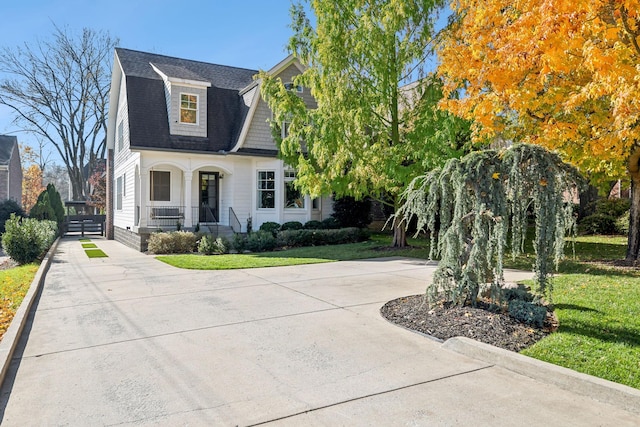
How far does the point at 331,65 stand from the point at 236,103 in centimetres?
835

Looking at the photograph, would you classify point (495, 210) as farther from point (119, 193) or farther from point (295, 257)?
point (119, 193)

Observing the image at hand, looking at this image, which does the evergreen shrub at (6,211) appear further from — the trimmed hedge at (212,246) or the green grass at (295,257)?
the green grass at (295,257)

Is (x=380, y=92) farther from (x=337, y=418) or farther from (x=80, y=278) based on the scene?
(x=337, y=418)

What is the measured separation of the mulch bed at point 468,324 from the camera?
4.79 m

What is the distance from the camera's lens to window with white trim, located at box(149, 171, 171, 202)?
1827 cm

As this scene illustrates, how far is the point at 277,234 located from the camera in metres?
16.2

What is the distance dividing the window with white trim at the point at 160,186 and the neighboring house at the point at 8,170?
62.7 ft

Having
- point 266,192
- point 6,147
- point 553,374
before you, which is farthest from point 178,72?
point 6,147

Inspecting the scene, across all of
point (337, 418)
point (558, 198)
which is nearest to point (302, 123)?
point (558, 198)

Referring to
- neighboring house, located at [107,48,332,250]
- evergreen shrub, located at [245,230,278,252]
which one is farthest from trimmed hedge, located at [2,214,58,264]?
evergreen shrub, located at [245,230,278,252]

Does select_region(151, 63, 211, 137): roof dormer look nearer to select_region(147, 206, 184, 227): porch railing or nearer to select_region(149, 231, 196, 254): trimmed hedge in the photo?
select_region(147, 206, 184, 227): porch railing

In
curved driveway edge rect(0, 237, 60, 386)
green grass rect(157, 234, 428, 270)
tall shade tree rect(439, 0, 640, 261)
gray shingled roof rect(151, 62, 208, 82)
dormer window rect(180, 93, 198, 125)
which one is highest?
gray shingled roof rect(151, 62, 208, 82)

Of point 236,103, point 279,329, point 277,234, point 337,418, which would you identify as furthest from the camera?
point 236,103

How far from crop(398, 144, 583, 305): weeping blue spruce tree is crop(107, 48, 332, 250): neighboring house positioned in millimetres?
12240
